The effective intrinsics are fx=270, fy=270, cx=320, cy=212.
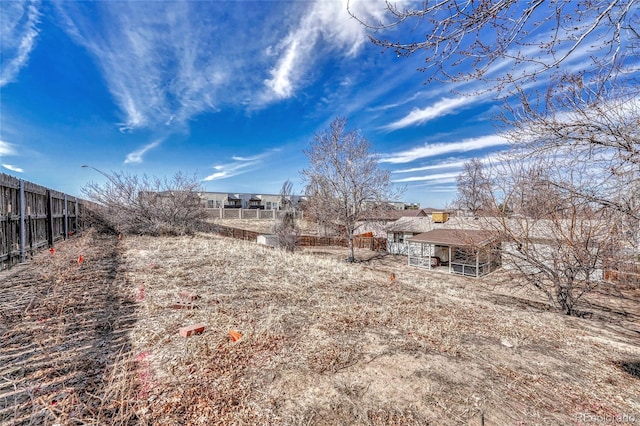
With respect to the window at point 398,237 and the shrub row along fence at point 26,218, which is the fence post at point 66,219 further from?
the window at point 398,237

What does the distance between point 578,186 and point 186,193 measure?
15126mm

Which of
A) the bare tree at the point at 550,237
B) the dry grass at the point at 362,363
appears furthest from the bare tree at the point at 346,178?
the dry grass at the point at 362,363

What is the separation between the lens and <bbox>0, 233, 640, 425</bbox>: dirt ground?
1991 millimetres

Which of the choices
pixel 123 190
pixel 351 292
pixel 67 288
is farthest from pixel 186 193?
pixel 351 292

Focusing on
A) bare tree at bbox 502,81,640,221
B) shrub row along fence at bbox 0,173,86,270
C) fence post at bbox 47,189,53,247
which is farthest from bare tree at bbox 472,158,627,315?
fence post at bbox 47,189,53,247

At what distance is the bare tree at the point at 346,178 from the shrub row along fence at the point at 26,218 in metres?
11.7

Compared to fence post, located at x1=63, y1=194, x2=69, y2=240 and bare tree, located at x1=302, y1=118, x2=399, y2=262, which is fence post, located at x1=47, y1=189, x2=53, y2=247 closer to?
fence post, located at x1=63, y1=194, x2=69, y2=240

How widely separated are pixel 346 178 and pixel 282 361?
14154 millimetres

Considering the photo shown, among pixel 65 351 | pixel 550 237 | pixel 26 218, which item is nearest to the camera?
pixel 65 351

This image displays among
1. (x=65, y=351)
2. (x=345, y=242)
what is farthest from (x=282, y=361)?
(x=345, y=242)

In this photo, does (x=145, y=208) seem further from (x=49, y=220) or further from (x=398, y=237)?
(x=398, y=237)

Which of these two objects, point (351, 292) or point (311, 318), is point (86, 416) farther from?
point (351, 292)

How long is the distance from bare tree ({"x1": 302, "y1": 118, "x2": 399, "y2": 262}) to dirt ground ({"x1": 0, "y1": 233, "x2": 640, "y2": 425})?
11.3 meters

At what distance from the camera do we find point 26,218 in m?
6.09
